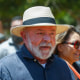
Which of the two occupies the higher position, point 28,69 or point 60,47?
point 28,69

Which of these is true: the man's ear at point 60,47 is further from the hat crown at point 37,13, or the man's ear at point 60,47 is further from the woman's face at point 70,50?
the hat crown at point 37,13

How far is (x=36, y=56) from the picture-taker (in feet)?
8.29

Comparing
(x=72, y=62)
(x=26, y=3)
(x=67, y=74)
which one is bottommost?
(x=26, y=3)

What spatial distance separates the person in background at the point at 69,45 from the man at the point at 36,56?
78 centimetres

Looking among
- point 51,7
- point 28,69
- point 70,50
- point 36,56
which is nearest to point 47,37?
point 36,56

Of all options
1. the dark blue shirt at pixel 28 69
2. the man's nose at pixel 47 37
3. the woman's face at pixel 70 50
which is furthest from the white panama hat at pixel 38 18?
the woman's face at pixel 70 50

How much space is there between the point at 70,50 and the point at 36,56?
1.02 metres

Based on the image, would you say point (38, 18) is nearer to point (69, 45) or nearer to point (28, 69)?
point (28, 69)

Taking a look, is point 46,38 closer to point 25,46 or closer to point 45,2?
point 25,46

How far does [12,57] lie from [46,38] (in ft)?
1.30

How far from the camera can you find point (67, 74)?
2.62m


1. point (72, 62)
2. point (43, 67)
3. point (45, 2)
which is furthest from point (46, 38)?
point (45, 2)

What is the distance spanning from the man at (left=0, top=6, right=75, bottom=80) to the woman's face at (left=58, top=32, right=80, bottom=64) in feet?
2.53

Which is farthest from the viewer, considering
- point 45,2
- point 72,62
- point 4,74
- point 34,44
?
point 45,2
